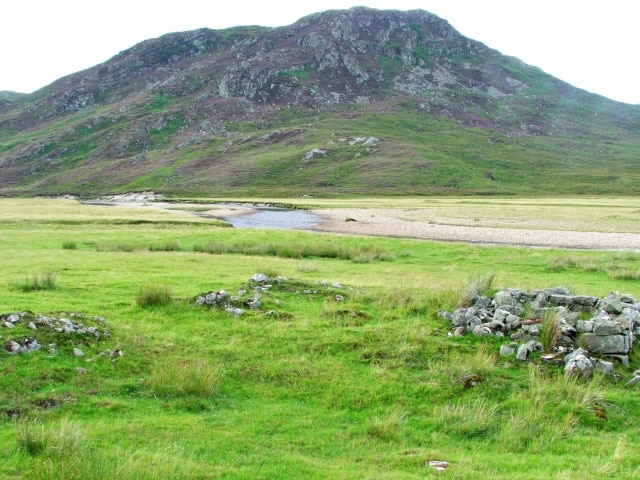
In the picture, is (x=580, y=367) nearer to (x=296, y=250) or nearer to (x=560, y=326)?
(x=560, y=326)

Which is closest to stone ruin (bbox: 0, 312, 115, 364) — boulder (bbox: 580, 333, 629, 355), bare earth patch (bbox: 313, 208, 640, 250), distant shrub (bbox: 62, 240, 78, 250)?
boulder (bbox: 580, 333, 629, 355)

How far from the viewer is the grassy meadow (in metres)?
8.27

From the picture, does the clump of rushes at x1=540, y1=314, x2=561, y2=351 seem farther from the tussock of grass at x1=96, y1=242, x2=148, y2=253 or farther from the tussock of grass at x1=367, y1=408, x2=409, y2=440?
the tussock of grass at x1=96, y1=242, x2=148, y2=253

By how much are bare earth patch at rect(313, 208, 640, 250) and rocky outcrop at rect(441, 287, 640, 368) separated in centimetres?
3453

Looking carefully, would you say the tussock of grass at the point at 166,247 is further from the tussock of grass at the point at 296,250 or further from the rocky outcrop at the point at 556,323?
the rocky outcrop at the point at 556,323

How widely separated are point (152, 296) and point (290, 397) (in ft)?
28.7

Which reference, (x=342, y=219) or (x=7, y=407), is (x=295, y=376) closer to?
(x=7, y=407)

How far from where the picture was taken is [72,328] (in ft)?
43.8

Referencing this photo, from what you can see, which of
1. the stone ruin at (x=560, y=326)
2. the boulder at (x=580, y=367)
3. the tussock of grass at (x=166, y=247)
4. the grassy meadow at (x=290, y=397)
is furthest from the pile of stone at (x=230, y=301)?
the tussock of grass at (x=166, y=247)

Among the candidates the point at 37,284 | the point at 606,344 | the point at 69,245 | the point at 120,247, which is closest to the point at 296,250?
the point at 120,247

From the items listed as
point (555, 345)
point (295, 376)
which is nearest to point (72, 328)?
point (295, 376)

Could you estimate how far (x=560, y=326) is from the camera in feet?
45.5

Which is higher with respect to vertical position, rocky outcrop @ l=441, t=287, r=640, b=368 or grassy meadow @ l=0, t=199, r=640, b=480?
rocky outcrop @ l=441, t=287, r=640, b=368

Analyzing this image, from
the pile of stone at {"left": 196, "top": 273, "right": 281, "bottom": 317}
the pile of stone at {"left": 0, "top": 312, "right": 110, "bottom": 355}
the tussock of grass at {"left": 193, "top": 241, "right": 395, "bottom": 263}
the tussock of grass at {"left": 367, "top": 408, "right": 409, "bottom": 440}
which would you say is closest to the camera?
the tussock of grass at {"left": 367, "top": 408, "right": 409, "bottom": 440}
